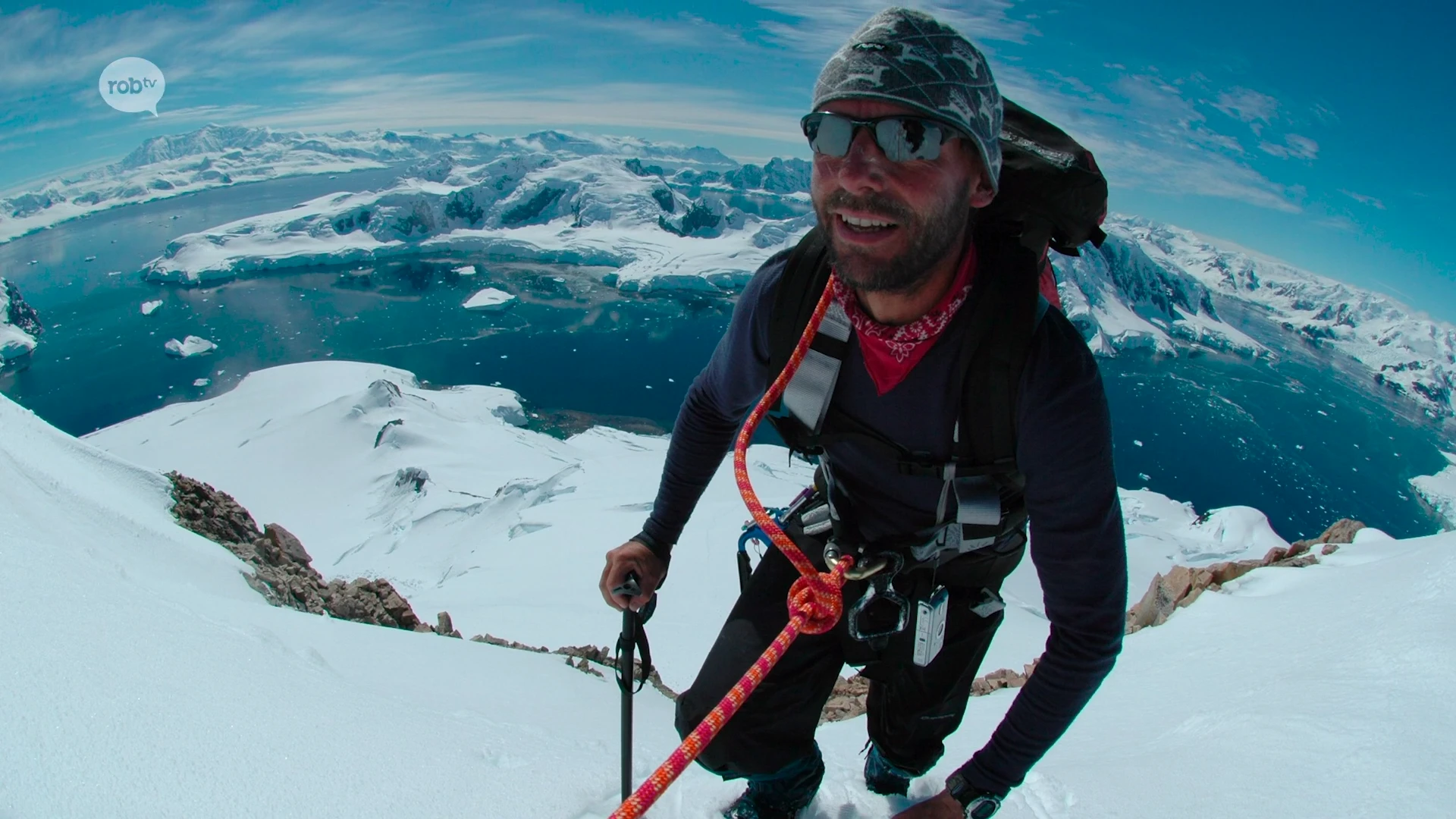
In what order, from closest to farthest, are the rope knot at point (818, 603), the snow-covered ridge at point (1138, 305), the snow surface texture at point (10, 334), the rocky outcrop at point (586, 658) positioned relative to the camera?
the rope knot at point (818, 603) → the rocky outcrop at point (586, 658) → the snow surface texture at point (10, 334) → the snow-covered ridge at point (1138, 305)

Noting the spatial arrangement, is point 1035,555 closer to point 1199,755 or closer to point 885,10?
point 885,10

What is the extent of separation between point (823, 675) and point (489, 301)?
87.3 m

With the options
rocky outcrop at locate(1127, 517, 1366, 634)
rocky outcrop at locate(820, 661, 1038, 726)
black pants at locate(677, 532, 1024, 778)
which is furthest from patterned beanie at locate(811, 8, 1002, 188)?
rocky outcrop at locate(1127, 517, 1366, 634)

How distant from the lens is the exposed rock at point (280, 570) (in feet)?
21.0

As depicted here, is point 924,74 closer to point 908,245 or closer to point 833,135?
point 833,135

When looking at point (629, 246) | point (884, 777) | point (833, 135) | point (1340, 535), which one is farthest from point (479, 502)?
point (629, 246)

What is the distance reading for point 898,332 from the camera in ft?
6.14

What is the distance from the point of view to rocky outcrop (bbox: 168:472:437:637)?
252 inches

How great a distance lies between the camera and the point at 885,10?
1774mm

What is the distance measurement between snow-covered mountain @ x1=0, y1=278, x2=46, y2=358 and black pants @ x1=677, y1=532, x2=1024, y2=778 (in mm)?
93749

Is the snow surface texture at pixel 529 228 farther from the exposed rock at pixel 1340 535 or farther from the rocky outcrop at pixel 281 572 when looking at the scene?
the exposed rock at pixel 1340 535

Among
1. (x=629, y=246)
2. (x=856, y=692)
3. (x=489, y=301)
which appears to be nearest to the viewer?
(x=856, y=692)

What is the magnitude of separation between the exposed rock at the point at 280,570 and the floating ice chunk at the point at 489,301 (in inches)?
3016

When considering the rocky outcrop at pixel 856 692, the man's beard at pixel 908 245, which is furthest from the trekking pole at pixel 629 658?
the rocky outcrop at pixel 856 692
